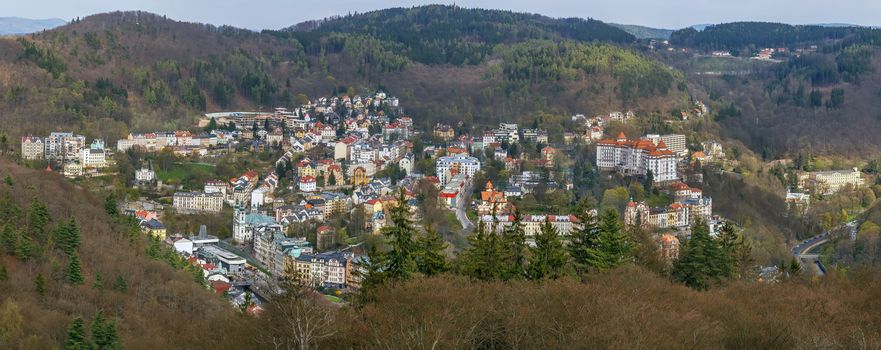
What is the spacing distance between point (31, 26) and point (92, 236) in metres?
73.5

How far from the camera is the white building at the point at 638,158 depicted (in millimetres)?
37750

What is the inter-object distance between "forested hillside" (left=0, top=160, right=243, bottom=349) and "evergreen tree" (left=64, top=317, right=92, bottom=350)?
17mm

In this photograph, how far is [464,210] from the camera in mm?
33656

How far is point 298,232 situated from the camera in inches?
1222

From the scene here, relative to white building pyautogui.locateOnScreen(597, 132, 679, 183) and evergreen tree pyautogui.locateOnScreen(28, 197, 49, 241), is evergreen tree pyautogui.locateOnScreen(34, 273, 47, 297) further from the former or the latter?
white building pyautogui.locateOnScreen(597, 132, 679, 183)

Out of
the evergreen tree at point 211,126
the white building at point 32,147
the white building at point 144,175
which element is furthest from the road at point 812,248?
the white building at point 32,147

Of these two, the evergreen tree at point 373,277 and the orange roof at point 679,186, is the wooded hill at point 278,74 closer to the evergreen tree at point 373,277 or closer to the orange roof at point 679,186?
the orange roof at point 679,186

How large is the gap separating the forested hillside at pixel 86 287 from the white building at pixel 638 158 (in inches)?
794

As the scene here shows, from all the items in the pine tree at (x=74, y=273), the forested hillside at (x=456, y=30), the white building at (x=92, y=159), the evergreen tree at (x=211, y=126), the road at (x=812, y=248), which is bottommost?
the road at (x=812, y=248)

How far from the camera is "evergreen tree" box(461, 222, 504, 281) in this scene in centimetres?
1489

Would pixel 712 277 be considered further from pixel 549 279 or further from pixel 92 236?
pixel 92 236

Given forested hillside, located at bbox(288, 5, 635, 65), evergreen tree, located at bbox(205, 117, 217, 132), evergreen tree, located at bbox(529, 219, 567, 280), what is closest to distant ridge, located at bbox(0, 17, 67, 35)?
forested hillside, located at bbox(288, 5, 635, 65)

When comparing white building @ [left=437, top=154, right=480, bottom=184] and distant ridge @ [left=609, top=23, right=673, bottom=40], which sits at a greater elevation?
distant ridge @ [left=609, top=23, right=673, bottom=40]

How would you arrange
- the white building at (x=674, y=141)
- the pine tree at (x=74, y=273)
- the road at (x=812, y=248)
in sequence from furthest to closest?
the white building at (x=674, y=141)
the road at (x=812, y=248)
the pine tree at (x=74, y=273)
